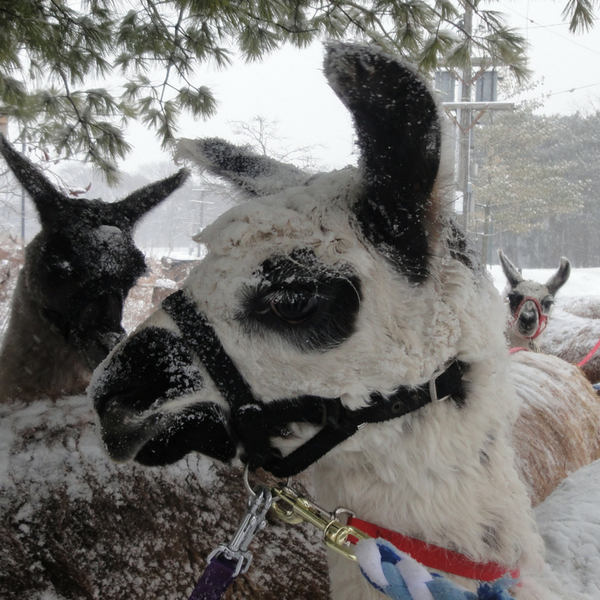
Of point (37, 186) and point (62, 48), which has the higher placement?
point (62, 48)

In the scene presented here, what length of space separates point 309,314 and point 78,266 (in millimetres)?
1570

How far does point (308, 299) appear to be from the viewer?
102 centimetres

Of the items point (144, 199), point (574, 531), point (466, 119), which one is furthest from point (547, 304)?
point (144, 199)

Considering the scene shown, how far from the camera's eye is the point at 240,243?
107cm

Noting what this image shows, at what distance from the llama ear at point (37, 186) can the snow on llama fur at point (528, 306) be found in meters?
5.27

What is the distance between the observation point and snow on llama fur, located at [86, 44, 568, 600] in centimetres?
103

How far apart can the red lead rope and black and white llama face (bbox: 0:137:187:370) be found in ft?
5.00

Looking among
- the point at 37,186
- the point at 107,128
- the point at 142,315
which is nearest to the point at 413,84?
the point at 37,186

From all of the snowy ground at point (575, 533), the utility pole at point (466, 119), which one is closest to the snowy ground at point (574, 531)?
the snowy ground at point (575, 533)

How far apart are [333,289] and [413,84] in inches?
17.9

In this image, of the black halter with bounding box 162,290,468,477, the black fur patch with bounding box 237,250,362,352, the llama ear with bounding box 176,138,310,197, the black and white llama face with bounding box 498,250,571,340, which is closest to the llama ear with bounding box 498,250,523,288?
the black and white llama face with bounding box 498,250,571,340

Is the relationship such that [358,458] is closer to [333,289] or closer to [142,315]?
[333,289]

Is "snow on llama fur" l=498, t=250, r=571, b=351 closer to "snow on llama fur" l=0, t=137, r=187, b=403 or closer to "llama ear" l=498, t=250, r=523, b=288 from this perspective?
"llama ear" l=498, t=250, r=523, b=288

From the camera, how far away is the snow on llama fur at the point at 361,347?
1.03 m
